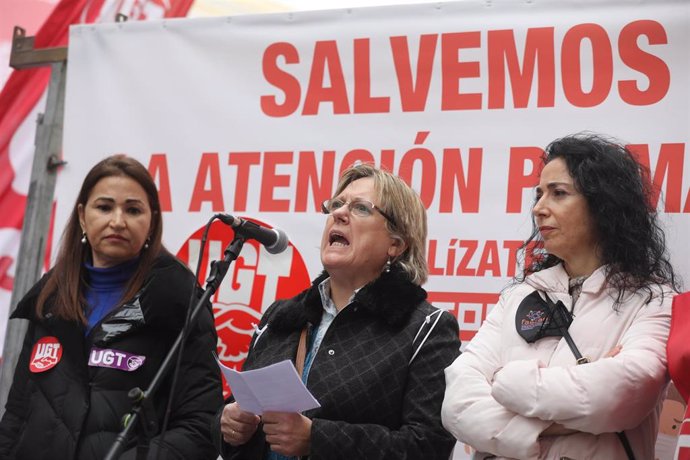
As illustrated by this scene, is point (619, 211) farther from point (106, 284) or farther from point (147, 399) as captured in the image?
point (106, 284)

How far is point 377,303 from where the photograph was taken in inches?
117

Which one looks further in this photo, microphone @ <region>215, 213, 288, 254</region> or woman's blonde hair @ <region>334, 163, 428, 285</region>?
woman's blonde hair @ <region>334, 163, 428, 285</region>

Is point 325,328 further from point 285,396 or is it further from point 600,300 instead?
point 600,300

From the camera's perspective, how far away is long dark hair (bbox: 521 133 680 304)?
9.08ft

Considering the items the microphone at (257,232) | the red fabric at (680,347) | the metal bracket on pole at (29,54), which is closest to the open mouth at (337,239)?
the microphone at (257,232)

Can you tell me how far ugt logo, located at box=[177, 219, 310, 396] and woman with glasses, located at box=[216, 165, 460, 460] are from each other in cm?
73

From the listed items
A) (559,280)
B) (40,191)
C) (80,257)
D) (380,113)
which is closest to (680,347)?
(559,280)

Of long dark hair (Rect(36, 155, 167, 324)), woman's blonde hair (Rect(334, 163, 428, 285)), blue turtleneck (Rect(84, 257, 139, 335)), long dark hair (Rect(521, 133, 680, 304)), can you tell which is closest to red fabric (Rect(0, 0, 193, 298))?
long dark hair (Rect(36, 155, 167, 324))

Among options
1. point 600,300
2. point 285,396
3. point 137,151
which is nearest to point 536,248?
point 600,300

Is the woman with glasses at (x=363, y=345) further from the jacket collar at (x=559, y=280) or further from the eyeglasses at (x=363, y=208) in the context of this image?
the jacket collar at (x=559, y=280)

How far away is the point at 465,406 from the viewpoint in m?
2.65

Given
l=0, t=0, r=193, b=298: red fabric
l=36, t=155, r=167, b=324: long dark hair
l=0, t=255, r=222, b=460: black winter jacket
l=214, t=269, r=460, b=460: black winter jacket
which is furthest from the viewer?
l=0, t=0, r=193, b=298: red fabric

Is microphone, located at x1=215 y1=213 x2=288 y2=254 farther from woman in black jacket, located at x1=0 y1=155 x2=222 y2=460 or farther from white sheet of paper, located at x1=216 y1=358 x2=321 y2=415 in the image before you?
woman in black jacket, located at x1=0 y1=155 x2=222 y2=460

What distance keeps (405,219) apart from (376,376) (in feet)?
1.93
